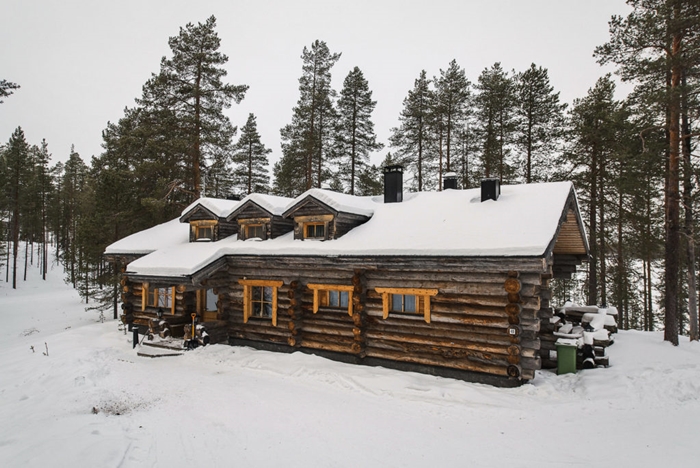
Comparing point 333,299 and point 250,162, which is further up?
point 250,162

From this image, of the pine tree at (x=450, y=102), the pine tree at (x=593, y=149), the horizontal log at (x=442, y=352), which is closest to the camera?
the horizontal log at (x=442, y=352)

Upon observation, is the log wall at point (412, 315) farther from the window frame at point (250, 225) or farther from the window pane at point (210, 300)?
the window pane at point (210, 300)

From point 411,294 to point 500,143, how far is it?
15708mm

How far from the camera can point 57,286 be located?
1628 inches

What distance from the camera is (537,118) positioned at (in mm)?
22062

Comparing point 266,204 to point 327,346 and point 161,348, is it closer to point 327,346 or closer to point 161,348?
point 327,346

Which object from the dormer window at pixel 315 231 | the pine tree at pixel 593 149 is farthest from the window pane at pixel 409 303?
the pine tree at pixel 593 149

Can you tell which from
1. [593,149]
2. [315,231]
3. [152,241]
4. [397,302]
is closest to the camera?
[397,302]

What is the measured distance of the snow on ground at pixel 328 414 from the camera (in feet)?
21.0

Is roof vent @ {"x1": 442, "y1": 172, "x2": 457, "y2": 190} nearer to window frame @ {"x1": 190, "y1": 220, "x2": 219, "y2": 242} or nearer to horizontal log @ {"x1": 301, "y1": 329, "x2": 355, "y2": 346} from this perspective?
horizontal log @ {"x1": 301, "y1": 329, "x2": 355, "y2": 346}

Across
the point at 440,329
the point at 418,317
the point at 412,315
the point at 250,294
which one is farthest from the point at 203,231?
the point at 440,329

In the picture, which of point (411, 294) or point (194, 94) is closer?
point (411, 294)

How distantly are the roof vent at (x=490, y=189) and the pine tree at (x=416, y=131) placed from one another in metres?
13.7

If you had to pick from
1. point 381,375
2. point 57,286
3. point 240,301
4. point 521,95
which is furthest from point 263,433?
point 57,286
